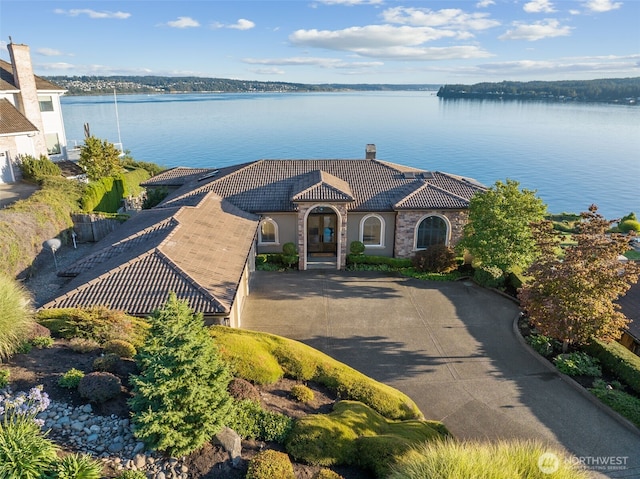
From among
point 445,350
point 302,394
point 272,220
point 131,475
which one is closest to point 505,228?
point 445,350

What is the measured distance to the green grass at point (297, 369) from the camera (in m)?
12.3

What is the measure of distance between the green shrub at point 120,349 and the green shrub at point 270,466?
5.12m

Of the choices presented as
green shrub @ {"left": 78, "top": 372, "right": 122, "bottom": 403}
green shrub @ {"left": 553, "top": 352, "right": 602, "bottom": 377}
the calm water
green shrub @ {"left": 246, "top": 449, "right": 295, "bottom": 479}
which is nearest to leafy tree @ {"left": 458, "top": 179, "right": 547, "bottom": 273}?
green shrub @ {"left": 553, "top": 352, "right": 602, "bottom": 377}

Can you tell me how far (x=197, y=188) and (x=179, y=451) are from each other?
2170 cm

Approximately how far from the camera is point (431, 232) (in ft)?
88.0

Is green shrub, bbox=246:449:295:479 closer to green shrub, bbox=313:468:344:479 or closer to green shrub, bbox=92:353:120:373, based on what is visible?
green shrub, bbox=313:468:344:479

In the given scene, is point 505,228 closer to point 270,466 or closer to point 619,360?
point 619,360

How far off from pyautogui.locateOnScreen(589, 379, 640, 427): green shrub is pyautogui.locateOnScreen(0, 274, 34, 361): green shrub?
61.2ft

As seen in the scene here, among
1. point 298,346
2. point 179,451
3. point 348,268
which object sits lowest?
point 348,268

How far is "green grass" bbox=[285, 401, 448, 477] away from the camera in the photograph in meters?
9.23

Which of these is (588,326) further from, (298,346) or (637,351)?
(298,346)

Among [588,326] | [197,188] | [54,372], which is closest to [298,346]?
[54,372]

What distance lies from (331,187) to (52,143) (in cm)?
2942

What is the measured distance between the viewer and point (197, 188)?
27.7 metres
